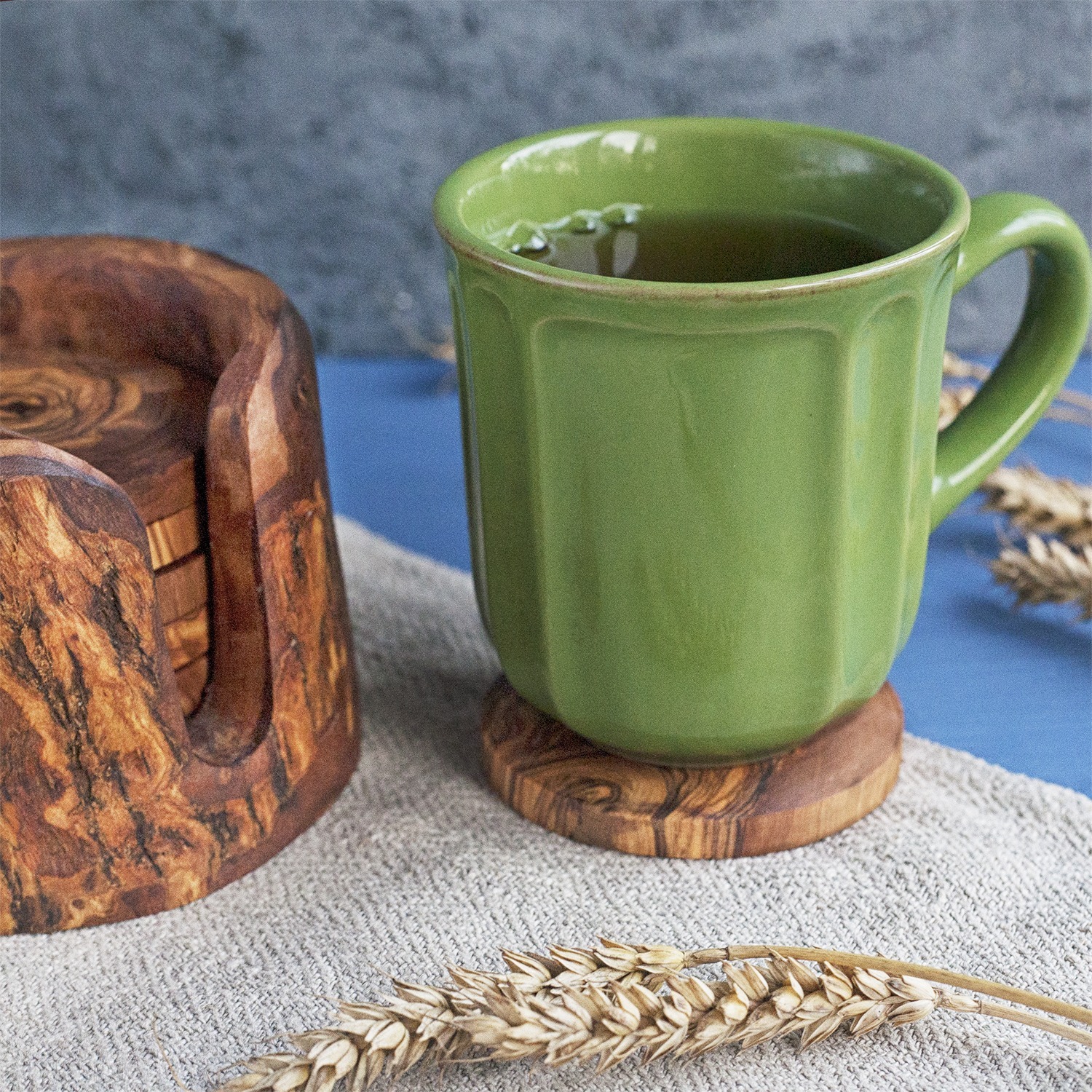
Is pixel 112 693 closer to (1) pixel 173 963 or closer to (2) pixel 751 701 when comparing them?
Result: (1) pixel 173 963

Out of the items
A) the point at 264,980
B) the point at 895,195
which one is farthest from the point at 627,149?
the point at 264,980

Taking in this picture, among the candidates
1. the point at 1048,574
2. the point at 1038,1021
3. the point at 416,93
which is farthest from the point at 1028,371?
the point at 416,93

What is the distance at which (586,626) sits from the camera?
497mm

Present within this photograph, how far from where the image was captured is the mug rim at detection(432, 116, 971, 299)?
421 millimetres

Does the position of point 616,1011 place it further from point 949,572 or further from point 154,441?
point 949,572

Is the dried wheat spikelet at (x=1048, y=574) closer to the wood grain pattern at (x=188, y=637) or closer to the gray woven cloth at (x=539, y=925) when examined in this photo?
the gray woven cloth at (x=539, y=925)

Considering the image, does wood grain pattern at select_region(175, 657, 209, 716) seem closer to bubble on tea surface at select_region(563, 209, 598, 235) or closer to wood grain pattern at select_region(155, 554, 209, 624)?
wood grain pattern at select_region(155, 554, 209, 624)

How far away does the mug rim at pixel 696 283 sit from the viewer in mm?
421

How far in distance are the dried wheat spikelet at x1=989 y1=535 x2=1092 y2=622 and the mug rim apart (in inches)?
7.3

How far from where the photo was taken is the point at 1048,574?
631mm

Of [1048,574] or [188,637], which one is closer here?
[188,637]

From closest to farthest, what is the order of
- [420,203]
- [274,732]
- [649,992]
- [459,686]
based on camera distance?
→ [649,992], [274,732], [459,686], [420,203]

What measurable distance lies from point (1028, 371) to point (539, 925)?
27cm

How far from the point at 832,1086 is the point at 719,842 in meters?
0.11
